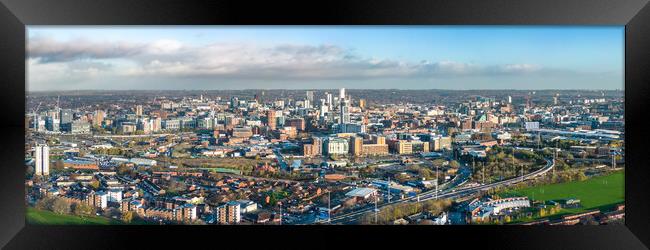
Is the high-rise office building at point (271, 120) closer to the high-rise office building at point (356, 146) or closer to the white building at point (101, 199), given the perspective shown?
the high-rise office building at point (356, 146)

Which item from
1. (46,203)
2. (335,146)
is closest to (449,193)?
(335,146)

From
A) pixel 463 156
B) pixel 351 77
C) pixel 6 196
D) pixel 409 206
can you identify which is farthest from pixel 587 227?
pixel 6 196

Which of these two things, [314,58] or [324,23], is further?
[314,58]

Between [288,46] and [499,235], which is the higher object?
[288,46]

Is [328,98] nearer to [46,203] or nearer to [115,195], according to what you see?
[115,195]

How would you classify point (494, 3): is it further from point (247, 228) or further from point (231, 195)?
point (231, 195)
